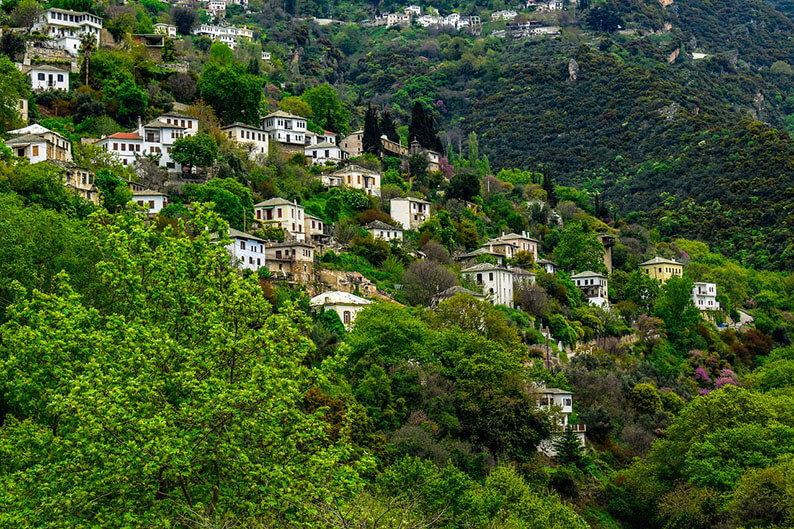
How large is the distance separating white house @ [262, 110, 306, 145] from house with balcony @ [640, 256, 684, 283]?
131 ft

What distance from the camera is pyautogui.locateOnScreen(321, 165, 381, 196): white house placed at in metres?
94.8

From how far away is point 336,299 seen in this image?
6912cm

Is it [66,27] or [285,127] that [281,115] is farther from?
[66,27]

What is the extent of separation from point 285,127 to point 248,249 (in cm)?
3380

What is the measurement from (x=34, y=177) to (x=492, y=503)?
104 ft

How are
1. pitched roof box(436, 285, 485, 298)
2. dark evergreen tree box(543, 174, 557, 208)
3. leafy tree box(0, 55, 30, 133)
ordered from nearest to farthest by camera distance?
leafy tree box(0, 55, 30, 133), pitched roof box(436, 285, 485, 298), dark evergreen tree box(543, 174, 557, 208)

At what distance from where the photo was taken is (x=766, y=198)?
14288 centimetres

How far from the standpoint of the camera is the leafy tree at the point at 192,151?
82.1m

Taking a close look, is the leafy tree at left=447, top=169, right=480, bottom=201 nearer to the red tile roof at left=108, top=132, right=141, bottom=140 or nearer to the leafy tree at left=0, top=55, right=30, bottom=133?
the red tile roof at left=108, top=132, right=141, bottom=140

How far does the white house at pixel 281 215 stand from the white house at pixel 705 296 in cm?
4815

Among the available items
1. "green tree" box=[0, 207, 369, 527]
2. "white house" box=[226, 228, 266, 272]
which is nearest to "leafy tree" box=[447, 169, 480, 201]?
"white house" box=[226, 228, 266, 272]

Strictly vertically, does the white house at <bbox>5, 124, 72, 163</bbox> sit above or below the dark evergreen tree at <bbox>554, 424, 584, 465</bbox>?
above

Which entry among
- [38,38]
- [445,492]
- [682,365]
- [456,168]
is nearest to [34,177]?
[445,492]

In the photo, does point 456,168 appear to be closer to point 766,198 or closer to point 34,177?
point 766,198
